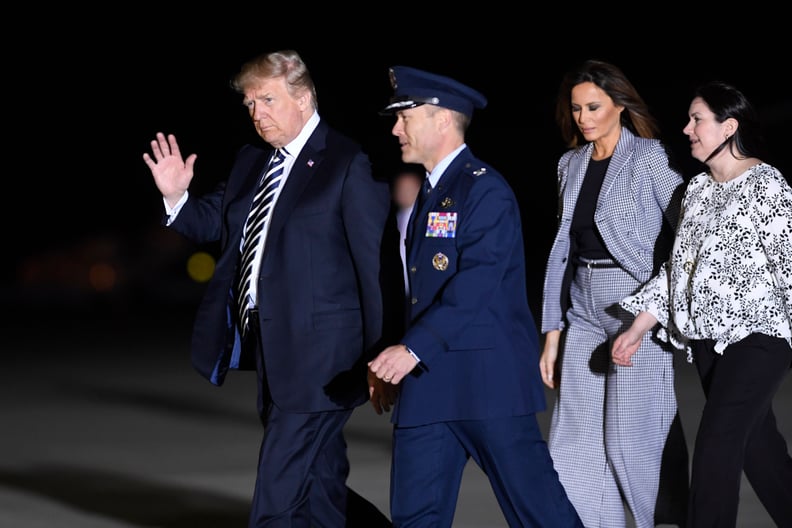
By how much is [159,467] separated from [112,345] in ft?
25.8

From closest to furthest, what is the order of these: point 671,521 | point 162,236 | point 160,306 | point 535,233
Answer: point 671,521 < point 160,306 < point 162,236 < point 535,233

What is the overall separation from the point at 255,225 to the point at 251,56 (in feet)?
91.9

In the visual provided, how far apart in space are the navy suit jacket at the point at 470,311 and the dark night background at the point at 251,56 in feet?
82.0

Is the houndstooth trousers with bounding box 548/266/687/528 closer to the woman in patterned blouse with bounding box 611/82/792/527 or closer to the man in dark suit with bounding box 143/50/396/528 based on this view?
the woman in patterned blouse with bounding box 611/82/792/527

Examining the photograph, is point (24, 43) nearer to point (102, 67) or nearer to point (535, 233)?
point (102, 67)

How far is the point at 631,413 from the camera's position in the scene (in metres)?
5.08

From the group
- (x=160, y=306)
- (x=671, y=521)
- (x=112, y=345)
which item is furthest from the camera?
(x=160, y=306)

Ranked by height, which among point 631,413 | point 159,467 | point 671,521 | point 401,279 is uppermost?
point 401,279

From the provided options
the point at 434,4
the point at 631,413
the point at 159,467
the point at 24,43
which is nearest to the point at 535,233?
the point at 434,4

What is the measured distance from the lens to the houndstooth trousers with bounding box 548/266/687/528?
507 centimetres

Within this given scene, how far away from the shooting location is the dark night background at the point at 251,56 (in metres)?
31.1

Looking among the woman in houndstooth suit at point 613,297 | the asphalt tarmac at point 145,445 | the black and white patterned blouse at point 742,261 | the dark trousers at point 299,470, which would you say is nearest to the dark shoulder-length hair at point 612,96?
the woman in houndstooth suit at point 613,297

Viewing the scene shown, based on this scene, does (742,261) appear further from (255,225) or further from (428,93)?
(255,225)

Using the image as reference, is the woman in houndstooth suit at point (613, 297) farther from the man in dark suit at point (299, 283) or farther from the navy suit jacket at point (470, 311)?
the navy suit jacket at point (470, 311)
